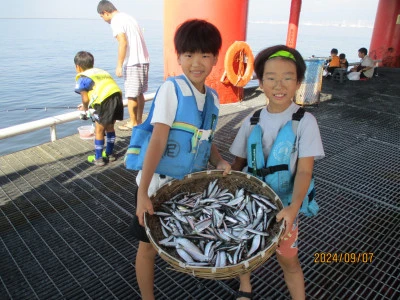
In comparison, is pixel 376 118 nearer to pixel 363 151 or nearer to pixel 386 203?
pixel 363 151

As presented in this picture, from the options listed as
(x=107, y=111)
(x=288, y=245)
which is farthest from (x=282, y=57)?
(x=107, y=111)

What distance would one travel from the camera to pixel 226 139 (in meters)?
5.93

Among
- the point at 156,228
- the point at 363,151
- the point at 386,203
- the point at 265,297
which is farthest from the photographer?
the point at 363,151

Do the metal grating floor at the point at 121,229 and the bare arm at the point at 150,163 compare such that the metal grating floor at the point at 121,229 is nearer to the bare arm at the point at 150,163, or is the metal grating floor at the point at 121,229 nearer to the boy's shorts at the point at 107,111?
the boy's shorts at the point at 107,111

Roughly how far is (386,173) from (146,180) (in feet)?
13.7

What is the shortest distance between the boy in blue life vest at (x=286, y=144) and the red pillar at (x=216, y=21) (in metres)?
5.67

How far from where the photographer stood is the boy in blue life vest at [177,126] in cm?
207

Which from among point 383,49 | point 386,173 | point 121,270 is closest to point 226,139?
point 386,173

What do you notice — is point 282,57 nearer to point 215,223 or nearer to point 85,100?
point 215,223

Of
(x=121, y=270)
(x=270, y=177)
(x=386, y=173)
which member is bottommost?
(x=121, y=270)

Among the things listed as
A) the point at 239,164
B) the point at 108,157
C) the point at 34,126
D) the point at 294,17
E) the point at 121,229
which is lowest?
the point at 121,229
